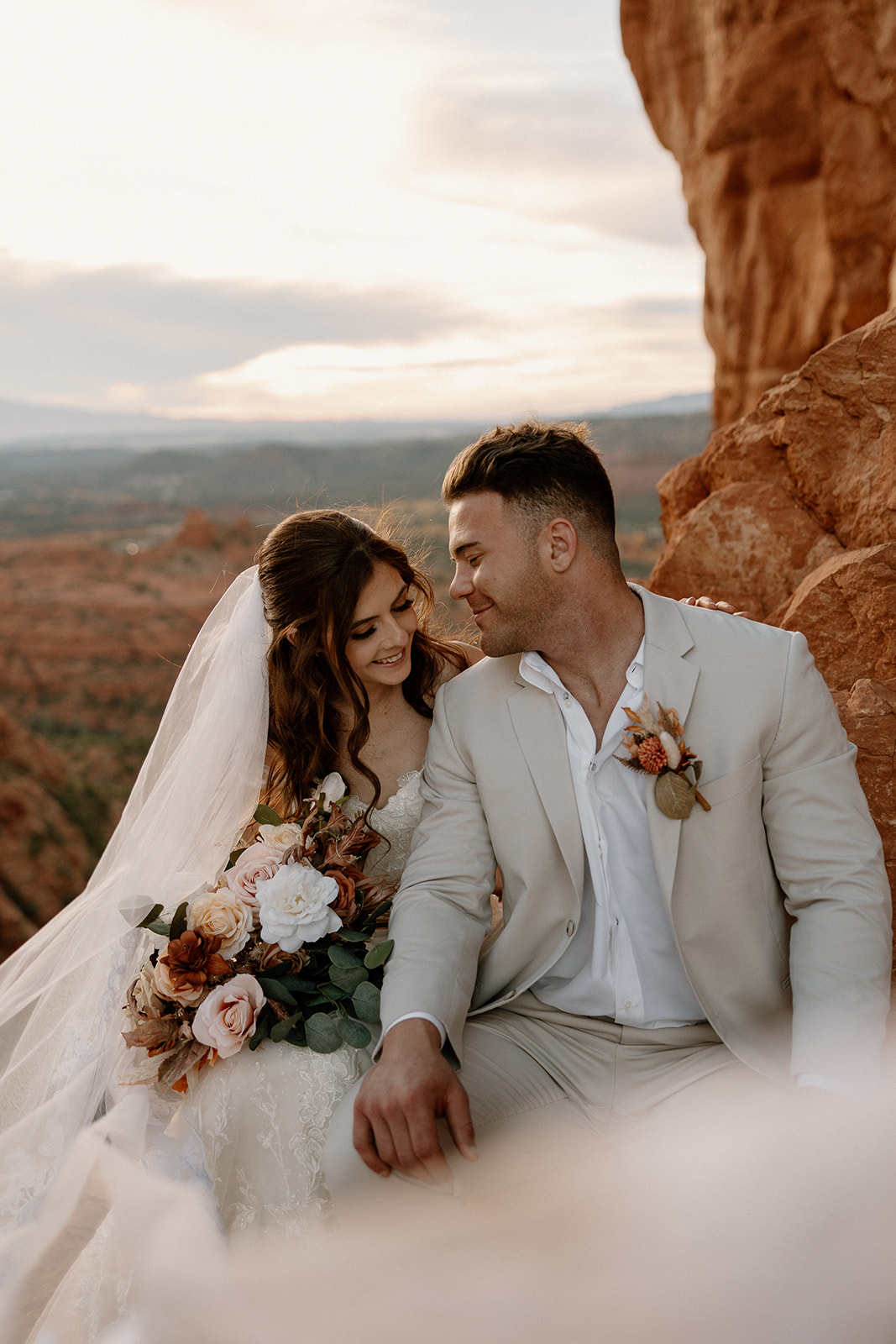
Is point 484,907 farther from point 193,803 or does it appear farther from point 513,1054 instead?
point 193,803

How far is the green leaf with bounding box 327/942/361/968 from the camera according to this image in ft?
8.69

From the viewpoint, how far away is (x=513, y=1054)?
2627 millimetres

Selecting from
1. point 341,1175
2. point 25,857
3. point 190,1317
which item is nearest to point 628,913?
point 341,1175

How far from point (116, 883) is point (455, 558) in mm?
1493

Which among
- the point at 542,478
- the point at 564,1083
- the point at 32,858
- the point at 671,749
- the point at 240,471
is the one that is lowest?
the point at 32,858

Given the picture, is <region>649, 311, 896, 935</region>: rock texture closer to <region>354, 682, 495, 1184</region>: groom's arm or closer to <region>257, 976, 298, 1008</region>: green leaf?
<region>354, 682, 495, 1184</region>: groom's arm

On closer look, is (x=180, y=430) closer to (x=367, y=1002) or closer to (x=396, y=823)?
(x=396, y=823)

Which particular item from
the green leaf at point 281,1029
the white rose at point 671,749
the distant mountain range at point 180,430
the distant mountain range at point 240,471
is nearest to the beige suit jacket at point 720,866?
the white rose at point 671,749

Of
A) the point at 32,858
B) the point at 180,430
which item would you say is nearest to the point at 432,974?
the point at 32,858

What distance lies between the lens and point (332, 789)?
11.3 ft

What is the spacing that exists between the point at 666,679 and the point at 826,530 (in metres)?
1.76

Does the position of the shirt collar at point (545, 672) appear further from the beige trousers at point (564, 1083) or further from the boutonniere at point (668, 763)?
the beige trousers at point (564, 1083)

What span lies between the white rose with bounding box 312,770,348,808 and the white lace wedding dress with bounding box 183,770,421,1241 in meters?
0.99

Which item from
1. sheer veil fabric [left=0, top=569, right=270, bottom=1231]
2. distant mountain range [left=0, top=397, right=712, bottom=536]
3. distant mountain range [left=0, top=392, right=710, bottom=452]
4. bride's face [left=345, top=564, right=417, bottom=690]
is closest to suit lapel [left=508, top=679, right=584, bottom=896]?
bride's face [left=345, top=564, right=417, bottom=690]
